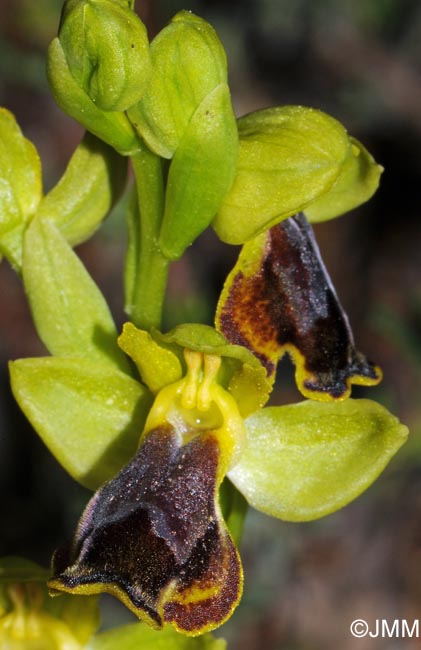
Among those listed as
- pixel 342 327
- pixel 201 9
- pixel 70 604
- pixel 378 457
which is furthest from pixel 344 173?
pixel 201 9

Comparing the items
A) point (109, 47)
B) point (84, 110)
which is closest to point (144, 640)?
point (84, 110)

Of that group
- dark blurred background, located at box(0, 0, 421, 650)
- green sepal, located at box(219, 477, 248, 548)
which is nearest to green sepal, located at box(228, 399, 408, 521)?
green sepal, located at box(219, 477, 248, 548)

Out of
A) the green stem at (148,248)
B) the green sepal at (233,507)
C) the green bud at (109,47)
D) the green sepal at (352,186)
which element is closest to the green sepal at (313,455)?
the green sepal at (233,507)

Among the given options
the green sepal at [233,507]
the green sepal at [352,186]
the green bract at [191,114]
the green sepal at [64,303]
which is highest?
the green bract at [191,114]

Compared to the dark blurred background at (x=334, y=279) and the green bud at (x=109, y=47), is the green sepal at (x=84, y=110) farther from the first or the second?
the dark blurred background at (x=334, y=279)

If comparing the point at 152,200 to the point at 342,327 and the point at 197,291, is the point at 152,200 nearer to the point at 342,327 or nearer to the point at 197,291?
the point at 342,327

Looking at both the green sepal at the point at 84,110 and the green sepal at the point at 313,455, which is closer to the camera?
the green sepal at the point at 84,110
